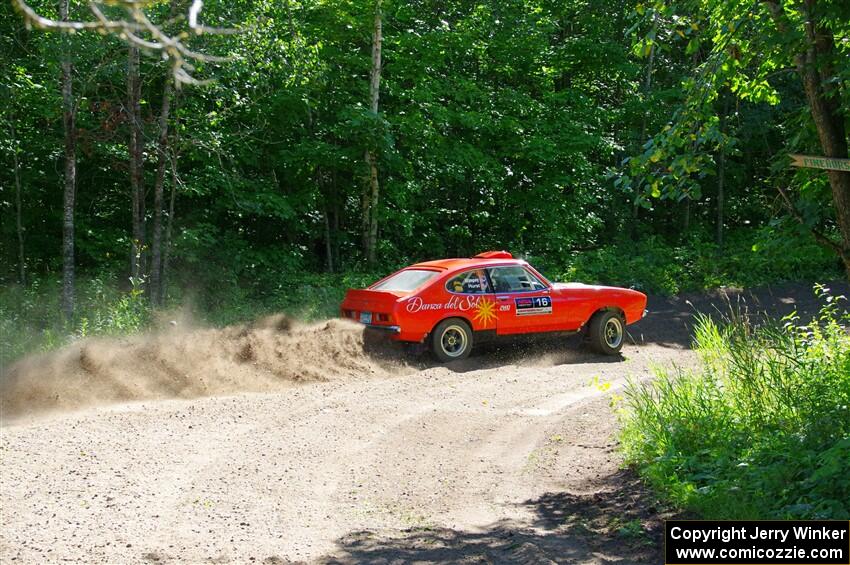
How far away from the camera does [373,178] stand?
2130 centimetres

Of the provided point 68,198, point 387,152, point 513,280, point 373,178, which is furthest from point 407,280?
point 373,178

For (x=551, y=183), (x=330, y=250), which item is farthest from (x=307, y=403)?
(x=551, y=183)

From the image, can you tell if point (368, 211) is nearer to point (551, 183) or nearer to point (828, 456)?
point (551, 183)

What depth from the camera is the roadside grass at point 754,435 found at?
20.2ft

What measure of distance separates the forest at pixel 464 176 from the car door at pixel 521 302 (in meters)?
2.22

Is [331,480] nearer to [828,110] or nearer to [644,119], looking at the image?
[828,110]

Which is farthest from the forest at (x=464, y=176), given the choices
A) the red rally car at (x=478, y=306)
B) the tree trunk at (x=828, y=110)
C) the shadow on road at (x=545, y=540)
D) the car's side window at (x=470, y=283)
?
the car's side window at (x=470, y=283)

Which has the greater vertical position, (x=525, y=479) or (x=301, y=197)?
(x=301, y=197)

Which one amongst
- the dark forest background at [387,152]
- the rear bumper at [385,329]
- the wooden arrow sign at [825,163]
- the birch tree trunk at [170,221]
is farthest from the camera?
the birch tree trunk at [170,221]

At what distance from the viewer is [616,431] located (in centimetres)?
946

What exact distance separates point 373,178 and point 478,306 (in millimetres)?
8142

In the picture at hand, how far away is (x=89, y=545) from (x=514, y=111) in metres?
19.7

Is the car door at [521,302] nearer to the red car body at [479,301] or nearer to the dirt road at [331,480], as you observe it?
the red car body at [479,301]

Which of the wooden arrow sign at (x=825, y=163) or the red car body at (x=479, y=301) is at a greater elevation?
the wooden arrow sign at (x=825, y=163)
